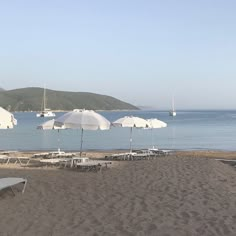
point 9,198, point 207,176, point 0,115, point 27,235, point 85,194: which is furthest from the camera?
point 207,176

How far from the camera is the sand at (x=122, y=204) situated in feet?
24.6

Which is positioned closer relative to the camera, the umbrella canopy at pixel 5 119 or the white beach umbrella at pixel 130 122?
the umbrella canopy at pixel 5 119

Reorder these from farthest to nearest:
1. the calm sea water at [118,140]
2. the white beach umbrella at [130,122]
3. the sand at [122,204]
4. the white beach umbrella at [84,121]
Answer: the calm sea water at [118,140], the white beach umbrella at [130,122], the white beach umbrella at [84,121], the sand at [122,204]

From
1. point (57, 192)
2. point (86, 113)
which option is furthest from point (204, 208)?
point (86, 113)

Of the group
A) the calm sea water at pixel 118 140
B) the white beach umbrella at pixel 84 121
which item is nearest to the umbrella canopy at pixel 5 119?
the white beach umbrella at pixel 84 121

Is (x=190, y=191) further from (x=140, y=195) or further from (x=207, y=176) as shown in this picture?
(x=207, y=176)

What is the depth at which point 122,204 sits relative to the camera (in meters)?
9.30

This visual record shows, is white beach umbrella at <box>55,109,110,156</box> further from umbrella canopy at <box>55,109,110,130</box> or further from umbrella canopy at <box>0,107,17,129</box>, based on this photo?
umbrella canopy at <box>0,107,17,129</box>

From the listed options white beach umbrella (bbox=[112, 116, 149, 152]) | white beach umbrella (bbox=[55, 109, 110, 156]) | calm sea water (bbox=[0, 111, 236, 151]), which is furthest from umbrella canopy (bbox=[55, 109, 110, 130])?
calm sea water (bbox=[0, 111, 236, 151])

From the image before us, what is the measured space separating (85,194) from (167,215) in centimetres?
273

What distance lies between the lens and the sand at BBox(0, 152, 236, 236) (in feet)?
24.6

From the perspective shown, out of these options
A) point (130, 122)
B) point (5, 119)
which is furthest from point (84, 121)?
point (130, 122)

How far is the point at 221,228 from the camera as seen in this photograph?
746 centimetres

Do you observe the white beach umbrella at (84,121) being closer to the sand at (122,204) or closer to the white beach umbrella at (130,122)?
the sand at (122,204)
